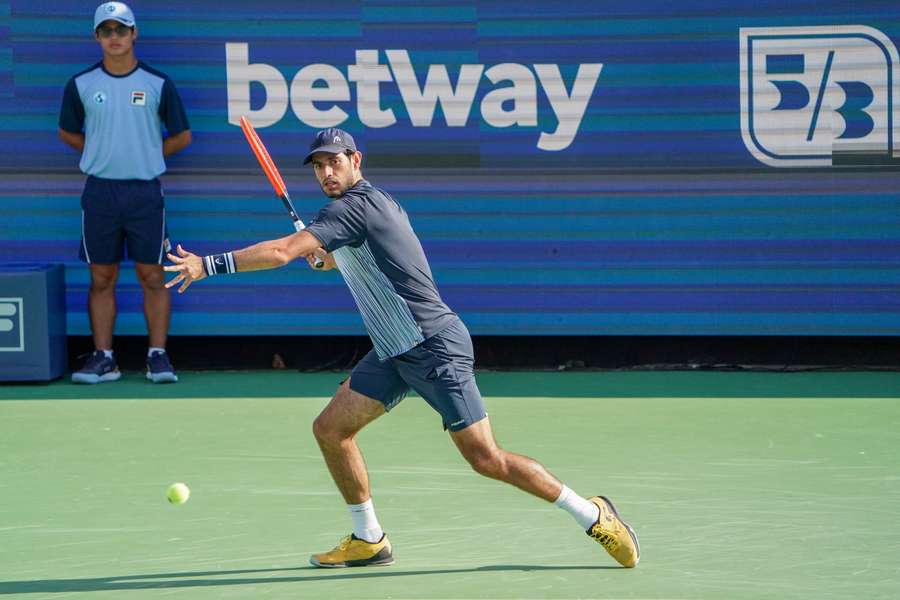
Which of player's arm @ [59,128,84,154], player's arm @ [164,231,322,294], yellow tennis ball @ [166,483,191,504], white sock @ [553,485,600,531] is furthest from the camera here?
player's arm @ [59,128,84,154]

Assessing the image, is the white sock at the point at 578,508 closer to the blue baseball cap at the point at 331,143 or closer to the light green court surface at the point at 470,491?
the light green court surface at the point at 470,491

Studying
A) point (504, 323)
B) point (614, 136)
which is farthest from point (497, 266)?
point (614, 136)

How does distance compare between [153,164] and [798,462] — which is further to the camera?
[153,164]

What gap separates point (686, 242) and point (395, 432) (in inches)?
121

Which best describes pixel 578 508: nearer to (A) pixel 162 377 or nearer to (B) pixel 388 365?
(B) pixel 388 365

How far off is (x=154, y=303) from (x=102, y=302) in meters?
0.39

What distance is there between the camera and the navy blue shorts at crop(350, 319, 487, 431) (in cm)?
610

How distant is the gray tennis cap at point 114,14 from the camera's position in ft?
34.2

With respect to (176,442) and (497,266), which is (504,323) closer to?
(497,266)

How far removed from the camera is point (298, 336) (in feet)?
37.5

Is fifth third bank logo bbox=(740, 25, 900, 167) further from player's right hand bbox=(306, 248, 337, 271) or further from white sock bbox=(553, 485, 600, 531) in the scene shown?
white sock bbox=(553, 485, 600, 531)

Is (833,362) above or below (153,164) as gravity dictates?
below

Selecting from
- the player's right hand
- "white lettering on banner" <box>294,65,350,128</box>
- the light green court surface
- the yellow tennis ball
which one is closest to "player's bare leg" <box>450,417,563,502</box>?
the light green court surface

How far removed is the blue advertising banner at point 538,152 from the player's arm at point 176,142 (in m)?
0.24
